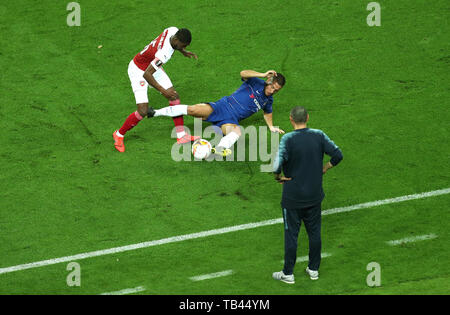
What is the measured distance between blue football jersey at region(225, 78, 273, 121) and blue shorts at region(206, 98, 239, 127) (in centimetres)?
7

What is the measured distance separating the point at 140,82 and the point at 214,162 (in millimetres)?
1883

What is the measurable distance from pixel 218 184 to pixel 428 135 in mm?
3870

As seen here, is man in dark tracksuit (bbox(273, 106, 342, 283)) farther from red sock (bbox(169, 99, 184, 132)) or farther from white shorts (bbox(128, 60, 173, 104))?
white shorts (bbox(128, 60, 173, 104))

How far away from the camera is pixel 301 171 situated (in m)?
8.92

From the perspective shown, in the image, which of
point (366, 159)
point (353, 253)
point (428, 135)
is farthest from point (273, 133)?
point (353, 253)

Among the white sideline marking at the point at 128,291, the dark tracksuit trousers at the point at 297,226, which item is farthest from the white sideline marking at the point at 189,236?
the dark tracksuit trousers at the point at 297,226

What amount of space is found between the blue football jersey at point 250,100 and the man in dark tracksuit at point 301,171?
376 centimetres

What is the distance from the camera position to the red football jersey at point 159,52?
1266 cm

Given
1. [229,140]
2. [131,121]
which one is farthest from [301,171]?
[131,121]

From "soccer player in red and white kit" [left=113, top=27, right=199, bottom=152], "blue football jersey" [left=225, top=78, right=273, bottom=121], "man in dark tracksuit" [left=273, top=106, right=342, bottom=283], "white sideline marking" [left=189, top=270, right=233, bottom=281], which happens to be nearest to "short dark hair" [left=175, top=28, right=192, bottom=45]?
"soccer player in red and white kit" [left=113, top=27, right=199, bottom=152]

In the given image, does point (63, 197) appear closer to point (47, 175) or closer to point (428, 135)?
point (47, 175)

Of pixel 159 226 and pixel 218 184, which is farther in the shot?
pixel 218 184

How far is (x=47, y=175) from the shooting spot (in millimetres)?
12102

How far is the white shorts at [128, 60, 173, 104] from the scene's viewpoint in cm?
1277
